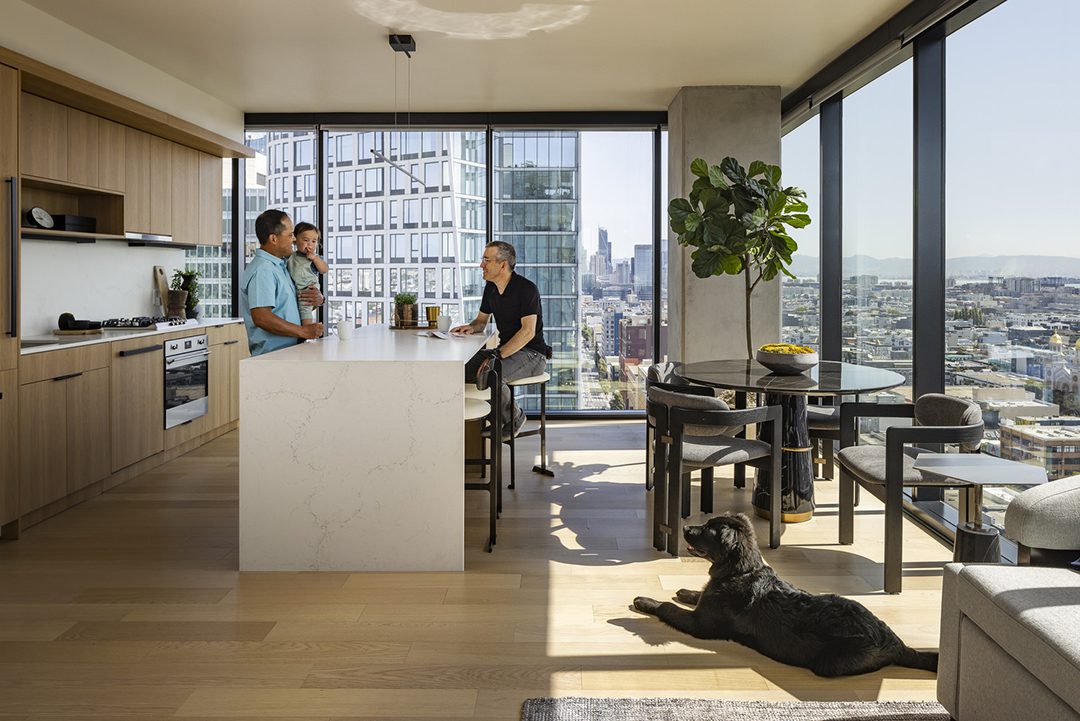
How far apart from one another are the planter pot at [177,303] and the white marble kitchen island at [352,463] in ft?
11.4

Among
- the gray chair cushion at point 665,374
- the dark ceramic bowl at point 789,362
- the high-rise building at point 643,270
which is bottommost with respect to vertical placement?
the gray chair cushion at point 665,374

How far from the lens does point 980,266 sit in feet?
14.7

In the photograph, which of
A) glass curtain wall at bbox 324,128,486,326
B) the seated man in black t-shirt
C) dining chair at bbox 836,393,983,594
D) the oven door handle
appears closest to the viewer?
dining chair at bbox 836,393,983,594

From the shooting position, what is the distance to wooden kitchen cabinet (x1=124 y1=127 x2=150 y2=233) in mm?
A: 6152

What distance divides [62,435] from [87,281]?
1.66m

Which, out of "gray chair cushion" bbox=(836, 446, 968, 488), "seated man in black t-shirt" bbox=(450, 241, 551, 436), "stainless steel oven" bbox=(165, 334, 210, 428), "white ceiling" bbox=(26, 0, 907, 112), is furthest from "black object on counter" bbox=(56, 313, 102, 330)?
"gray chair cushion" bbox=(836, 446, 968, 488)

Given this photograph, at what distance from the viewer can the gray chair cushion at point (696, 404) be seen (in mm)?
4164

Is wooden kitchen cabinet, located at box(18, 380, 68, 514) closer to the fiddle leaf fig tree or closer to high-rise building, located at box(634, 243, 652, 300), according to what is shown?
the fiddle leaf fig tree

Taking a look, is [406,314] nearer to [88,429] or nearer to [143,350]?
[143,350]

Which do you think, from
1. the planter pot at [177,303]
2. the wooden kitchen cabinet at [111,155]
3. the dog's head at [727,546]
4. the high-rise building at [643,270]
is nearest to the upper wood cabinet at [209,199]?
the planter pot at [177,303]

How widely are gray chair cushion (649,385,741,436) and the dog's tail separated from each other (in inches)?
54.2

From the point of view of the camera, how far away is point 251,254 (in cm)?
865

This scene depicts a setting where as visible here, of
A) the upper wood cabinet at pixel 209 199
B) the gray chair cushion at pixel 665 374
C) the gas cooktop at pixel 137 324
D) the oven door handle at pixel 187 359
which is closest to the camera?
the gray chair cushion at pixel 665 374

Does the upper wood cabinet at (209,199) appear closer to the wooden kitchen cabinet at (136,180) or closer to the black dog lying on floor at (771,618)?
the wooden kitchen cabinet at (136,180)
